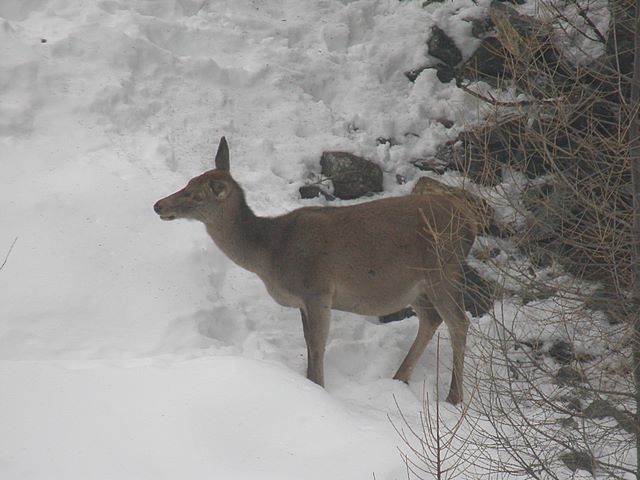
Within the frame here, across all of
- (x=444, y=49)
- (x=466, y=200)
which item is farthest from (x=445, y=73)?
(x=466, y=200)

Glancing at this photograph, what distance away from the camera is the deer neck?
29.2 ft

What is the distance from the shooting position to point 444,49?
13164 millimetres

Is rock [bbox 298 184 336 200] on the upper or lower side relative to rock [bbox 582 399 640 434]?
lower

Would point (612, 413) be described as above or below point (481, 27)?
above

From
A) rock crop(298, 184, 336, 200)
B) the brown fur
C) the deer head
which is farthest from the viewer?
rock crop(298, 184, 336, 200)

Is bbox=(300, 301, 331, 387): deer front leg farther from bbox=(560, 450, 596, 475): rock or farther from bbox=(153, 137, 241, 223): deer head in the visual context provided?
bbox=(560, 450, 596, 475): rock

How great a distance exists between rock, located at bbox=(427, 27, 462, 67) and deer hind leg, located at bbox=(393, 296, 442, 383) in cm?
506

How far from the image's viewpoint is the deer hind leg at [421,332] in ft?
29.8

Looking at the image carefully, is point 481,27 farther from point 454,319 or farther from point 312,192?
point 454,319

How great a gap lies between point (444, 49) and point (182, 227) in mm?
5384

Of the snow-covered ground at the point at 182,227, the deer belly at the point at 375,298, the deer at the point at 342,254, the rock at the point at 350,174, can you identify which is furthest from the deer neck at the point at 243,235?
the rock at the point at 350,174

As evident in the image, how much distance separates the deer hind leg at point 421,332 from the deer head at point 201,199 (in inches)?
88.6

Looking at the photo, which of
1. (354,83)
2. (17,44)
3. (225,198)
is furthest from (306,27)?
(225,198)

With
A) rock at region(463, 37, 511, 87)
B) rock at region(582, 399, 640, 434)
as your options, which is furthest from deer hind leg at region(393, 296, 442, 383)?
rock at region(463, 37, 511, 87)
